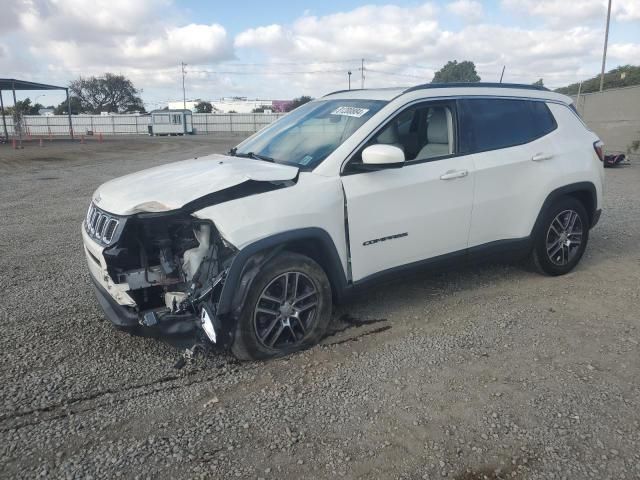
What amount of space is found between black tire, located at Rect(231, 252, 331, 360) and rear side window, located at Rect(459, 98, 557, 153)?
1.84 m

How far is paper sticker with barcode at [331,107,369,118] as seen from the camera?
13.6ft

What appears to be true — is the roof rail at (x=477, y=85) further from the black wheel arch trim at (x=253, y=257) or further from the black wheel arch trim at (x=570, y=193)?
the black wheel arch trim at (x=253, y=257)

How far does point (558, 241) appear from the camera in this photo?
5.20 meters

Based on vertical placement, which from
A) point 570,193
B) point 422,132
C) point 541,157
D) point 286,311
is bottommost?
point 286,311

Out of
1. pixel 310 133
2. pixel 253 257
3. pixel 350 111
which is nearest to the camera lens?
pixel 253 257

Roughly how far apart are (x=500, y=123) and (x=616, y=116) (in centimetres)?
1913

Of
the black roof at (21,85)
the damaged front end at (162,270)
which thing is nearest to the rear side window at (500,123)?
the damaged front end at (162,270)

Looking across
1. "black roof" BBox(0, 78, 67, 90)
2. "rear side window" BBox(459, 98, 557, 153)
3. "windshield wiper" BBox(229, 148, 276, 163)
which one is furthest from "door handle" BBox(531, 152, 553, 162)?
"black roof" BBox(0, 78, 67, 90)

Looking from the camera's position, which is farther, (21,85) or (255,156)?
(21,85)

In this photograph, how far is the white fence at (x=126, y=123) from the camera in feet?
202

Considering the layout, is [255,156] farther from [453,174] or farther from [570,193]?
[570,193]

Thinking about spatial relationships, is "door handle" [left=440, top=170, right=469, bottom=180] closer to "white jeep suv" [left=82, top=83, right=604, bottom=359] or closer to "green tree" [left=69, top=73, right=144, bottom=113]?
"white jeep suv" [left=82, top=83, right=604, bottom=359]

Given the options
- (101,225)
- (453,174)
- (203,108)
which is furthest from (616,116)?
(203,108)

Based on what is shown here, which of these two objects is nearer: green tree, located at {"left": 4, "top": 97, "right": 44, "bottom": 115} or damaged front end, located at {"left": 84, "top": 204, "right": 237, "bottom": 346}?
damaged front end, located at {"left": 84, "top": 204, "right": 237, "bottom": 346}
